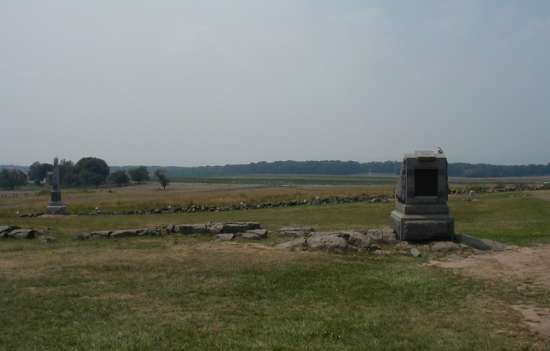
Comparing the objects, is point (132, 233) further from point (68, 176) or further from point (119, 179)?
point (68, 176)

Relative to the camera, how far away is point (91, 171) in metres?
114

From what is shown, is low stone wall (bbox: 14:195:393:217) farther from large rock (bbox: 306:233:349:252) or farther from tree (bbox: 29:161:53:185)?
tree (bbox: 29:161:53:185)

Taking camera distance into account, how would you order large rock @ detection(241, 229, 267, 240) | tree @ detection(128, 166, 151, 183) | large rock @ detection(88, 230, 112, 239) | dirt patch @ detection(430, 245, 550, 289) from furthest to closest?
tree @ detection(128, 166, 151, 183) → large rock @ detection(88, 230, 112, 239) → large rock @ detection(241, 229, 267, 240) → dirt patch @ detection(430, 245, 550, 289)

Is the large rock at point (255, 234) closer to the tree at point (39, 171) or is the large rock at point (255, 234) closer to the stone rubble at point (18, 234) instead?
→ the stone rubble at point (18, 234)

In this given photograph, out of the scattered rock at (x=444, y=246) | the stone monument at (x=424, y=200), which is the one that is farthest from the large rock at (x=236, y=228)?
the scattered rock at (x=444, y=246)

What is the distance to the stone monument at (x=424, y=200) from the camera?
14.2 metres

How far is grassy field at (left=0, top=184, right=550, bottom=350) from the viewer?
6418mm

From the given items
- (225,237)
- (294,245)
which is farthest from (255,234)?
(294,245)

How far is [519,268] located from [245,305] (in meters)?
6.36

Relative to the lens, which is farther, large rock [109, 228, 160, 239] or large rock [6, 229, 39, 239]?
large rock [109, 228, 160, 239]

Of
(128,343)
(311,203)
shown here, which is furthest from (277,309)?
(311,203)

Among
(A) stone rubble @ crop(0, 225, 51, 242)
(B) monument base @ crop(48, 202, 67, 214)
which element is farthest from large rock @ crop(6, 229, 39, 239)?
(B) monument base @ crop(48, 202, 67, 214)

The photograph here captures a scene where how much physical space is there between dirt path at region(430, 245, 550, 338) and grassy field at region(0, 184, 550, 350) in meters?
A: 0.36

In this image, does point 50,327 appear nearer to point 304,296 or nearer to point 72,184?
point 304,296
